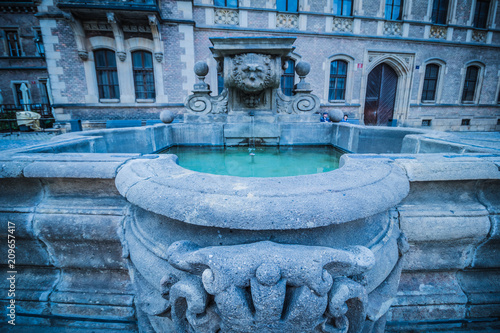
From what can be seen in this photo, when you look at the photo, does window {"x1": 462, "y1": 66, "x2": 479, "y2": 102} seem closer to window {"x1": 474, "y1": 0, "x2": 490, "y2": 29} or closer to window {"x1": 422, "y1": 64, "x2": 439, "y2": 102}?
window {"x1": 422, "y1": 64, "x2": 439, "y2": 102}

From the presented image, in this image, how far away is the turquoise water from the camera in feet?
7.86

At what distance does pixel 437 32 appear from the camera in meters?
11.5

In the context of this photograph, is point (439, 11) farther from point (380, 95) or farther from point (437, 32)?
point (380, 95)

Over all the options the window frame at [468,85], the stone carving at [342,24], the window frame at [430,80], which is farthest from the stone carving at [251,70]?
the window frame at [468,85]

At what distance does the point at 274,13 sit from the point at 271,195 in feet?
38.3

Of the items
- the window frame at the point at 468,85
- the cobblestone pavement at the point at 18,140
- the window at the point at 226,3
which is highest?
the window at the point at 226,3

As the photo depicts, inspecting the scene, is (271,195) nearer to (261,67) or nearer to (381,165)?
(381,165)

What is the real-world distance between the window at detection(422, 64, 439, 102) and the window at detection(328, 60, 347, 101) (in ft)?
15.9

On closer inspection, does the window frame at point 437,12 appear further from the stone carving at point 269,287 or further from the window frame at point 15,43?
the window frame at point 15,43

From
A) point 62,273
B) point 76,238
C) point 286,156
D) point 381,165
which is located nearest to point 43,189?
point 76,238

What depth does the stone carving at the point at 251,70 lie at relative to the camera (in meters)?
3.48

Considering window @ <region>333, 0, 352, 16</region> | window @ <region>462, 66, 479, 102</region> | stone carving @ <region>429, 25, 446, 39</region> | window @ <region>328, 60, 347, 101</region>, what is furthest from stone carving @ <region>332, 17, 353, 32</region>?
window @ <region>462, 66, 479, 102</region>

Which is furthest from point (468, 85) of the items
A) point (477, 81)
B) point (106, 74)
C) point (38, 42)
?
point (38, 42)

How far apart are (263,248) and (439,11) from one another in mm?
17206
